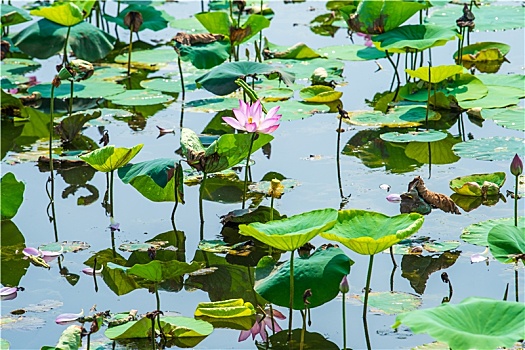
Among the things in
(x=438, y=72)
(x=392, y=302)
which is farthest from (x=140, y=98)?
(x=392, y=302)

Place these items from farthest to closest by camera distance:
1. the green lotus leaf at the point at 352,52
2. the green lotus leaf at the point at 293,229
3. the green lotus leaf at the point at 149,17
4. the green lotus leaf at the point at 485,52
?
the green lotus leaf at the point at 149,17 < the green lotus leaf at the point at 352,52 < the green lotus leaf at the point at 485,52 < the green lotus leaf at the point at 293,229

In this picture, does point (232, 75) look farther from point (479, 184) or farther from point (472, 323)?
point (472, 323)

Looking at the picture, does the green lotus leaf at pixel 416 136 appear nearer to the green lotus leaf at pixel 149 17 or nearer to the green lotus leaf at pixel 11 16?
the green lotus leaf at pixel 149 17

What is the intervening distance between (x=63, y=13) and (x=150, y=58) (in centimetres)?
82

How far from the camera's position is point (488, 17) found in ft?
20.4

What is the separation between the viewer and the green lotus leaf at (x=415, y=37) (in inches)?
182

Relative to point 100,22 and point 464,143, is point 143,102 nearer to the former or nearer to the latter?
point 464,143

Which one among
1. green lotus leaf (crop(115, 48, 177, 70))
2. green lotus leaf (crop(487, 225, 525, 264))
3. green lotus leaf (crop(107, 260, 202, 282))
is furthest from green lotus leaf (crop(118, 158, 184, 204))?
green lotus leaf (crop(115, 48, 177, 70))

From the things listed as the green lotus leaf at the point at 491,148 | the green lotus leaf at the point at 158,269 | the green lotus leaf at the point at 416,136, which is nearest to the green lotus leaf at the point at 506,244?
the green lotus leaf at the point at 158,269

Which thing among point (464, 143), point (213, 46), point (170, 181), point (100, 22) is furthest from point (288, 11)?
point (170, 181)

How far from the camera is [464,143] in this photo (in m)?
4.17

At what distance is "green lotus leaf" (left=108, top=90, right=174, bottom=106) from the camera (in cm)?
520

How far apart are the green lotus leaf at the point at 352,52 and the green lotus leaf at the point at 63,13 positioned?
172 cm

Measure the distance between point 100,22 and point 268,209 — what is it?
4.88 meters
